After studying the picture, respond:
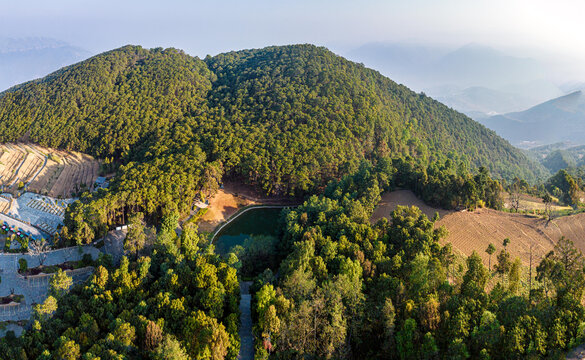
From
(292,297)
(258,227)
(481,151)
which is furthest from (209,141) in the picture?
(481,151)

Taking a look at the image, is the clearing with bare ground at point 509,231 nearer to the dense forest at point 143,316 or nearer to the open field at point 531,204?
the open field at point 531,204

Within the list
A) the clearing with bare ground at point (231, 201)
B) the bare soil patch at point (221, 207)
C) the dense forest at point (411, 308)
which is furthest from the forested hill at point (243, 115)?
the dense forest at point (411, 308)

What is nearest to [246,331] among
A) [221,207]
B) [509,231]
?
[221,207]

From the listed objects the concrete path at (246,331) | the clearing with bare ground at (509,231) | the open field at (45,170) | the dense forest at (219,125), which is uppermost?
the dense forest at (219,125)

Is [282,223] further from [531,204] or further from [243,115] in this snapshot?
[531,204]

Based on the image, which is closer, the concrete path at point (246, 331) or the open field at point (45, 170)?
the concrete path at point (246, 331)

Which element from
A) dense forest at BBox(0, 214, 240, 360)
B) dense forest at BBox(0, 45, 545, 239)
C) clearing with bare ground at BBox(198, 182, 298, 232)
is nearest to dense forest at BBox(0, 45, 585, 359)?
dense forest at BBox(0, 214, 240, 360)

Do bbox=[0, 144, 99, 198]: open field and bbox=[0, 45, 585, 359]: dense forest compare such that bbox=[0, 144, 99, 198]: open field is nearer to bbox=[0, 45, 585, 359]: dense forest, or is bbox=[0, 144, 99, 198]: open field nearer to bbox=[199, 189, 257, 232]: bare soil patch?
bbox=[0, 45, 585, 359]: dense forest
